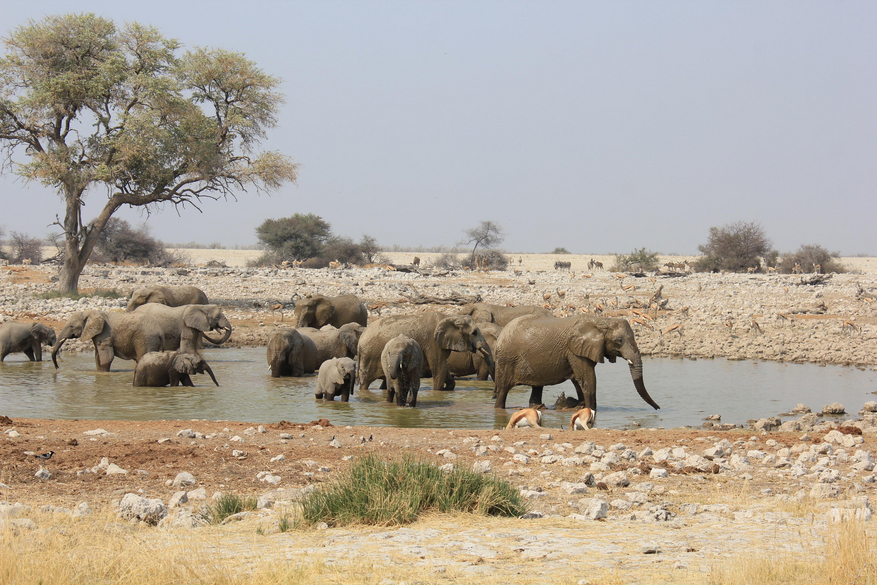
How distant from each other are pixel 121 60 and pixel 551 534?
27546 mm

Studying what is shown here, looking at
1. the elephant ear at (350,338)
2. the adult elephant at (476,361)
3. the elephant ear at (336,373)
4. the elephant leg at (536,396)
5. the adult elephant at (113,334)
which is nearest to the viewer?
the elephant ear at (336,373)

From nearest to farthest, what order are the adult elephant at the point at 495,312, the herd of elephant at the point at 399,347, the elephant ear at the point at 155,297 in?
the herd of elephant at the point at 399,347 → the adult elephant at the point at 495,312 → the elephant ear at the point at 155,297

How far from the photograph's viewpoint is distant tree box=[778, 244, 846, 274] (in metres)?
50.3

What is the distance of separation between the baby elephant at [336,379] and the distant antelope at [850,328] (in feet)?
54.4

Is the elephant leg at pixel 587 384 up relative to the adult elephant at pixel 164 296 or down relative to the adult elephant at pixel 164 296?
down

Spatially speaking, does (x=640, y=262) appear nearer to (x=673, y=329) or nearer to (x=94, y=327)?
(x=673, y=329)

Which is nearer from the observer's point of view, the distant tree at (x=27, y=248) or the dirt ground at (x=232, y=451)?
the dirt ground at (x=232, y=451)

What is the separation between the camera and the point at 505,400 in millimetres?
14727

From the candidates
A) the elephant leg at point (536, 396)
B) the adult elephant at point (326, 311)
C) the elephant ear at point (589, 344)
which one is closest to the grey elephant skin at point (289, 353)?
the adult elephant at point (326, 311)

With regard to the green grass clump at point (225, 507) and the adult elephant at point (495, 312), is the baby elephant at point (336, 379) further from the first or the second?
the green grass clump at point (225, 507)

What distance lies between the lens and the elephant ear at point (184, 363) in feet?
53.0

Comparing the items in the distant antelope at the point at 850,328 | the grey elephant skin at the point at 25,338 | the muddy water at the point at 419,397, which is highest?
the distant antelope at the point at 850,328

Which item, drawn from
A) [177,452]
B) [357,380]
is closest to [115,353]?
[357,380]

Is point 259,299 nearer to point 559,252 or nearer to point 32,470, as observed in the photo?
point 32,470
